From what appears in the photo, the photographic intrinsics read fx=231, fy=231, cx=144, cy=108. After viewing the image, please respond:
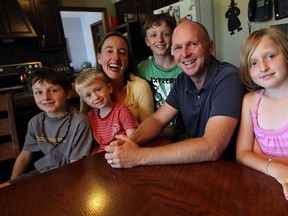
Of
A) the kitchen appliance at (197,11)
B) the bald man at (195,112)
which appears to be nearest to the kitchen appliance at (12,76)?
the kitchen appliance at (197,11)

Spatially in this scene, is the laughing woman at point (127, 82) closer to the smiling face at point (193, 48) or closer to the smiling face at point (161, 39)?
the smiling face at point (161, 39)

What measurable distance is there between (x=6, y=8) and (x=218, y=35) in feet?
11.6

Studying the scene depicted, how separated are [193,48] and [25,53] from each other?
423cm

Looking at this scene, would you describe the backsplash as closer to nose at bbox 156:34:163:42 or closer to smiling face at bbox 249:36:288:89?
nose at bbox 156:34:163:42

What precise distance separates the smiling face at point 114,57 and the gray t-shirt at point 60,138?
42cm

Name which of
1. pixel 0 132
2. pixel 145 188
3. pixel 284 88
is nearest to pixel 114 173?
pixel 145 188

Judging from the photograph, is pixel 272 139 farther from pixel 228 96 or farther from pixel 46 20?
pixel 46 20

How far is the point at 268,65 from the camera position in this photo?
951 millimetres

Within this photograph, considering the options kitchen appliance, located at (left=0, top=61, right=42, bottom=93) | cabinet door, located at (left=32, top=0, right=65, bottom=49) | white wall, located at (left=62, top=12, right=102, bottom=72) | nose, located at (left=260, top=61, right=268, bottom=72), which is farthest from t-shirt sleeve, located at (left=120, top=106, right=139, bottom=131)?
white wall, located at (left=62, top=12, right=102, bottom=72)

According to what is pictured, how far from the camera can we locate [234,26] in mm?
3242

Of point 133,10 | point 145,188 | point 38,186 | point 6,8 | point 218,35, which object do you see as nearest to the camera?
point 145,188

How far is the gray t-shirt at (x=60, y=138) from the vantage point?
4.27ft

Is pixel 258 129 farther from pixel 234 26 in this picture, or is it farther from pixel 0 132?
pixel 234 26

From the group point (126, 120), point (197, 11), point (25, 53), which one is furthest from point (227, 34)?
point (25, 53)
